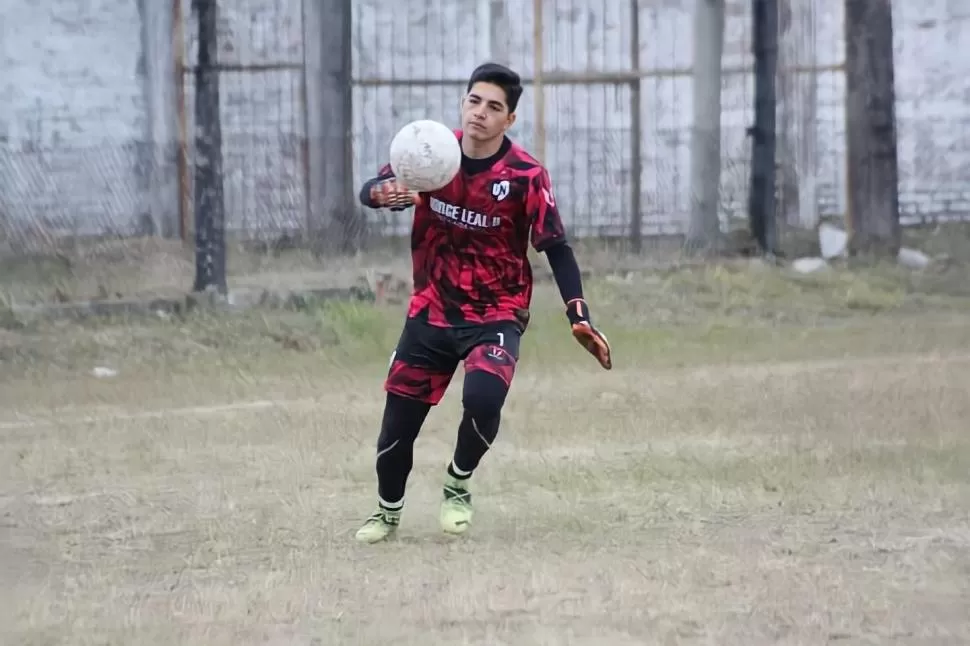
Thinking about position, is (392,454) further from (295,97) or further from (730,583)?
(295,97)

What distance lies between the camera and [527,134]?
14.6 m

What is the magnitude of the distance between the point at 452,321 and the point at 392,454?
513 mm

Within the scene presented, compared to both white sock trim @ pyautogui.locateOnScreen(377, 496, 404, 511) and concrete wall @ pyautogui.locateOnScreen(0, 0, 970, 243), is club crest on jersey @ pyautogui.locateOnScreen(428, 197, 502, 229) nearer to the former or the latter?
white sock trim @ pyautogui.locateOnScreen(377, 496, 404, 511)

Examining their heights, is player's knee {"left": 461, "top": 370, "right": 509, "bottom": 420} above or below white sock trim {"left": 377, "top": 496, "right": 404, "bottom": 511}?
above

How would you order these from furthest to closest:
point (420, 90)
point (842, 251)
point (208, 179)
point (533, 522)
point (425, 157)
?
point (420, 90), point (842, 251), point (208, 179), point (533, 522), point (425, 157)

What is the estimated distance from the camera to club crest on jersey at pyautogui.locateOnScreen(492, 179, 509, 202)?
18.0 ft

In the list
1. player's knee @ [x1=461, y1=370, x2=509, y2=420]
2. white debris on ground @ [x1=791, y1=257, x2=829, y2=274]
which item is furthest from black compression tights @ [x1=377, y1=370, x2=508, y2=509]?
white debris on ground @ [x1=791, y1=257, x2=829, y2=274]

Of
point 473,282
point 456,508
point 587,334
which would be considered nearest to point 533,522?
point 456,508

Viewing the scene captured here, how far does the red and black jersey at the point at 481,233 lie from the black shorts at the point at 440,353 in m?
0.04

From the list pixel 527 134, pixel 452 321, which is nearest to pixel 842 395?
pixel 452 321

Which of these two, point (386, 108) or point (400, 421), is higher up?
point (386, 108)

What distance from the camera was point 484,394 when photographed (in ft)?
17.9

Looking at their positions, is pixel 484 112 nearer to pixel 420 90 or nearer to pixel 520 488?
pixel 520 488

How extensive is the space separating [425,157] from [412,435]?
1011 millimetres
